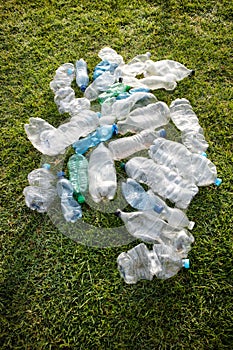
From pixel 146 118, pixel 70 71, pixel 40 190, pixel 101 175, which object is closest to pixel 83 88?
pixel 70 71

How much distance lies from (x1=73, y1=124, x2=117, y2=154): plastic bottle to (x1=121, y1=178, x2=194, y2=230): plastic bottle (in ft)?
1.22

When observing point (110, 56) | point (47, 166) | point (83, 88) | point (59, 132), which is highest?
point (110, 56)

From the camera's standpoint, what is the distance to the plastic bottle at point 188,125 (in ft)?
8.96

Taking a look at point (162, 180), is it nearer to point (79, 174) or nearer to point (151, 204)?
point (151, 204)

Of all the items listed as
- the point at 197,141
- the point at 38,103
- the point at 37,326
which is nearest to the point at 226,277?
the point at 197,141

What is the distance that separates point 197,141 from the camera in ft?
8.99

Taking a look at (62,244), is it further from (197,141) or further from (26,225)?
(197,141)

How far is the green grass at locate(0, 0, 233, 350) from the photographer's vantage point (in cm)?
220

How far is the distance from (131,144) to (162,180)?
0.34 meters

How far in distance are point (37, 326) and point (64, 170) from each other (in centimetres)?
101

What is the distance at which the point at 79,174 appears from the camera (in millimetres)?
2648

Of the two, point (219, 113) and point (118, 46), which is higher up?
point (118, 46)

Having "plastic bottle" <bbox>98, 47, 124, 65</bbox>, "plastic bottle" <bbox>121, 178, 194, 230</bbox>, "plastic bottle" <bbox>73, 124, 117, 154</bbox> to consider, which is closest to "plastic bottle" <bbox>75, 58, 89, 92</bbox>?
"plastic bottle" <bbox>98, 47, 124, 65</bbox>

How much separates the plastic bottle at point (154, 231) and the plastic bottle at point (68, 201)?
0.87 feet
